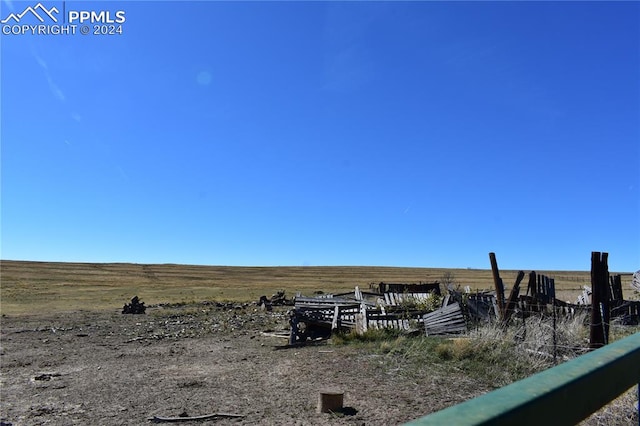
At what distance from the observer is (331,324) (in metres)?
15.6

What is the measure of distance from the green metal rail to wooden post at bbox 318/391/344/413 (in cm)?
605

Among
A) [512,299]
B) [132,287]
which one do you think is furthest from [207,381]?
[132,287]

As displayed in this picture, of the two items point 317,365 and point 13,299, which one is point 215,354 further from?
point 13,299

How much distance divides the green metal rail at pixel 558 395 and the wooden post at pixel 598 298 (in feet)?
24.7

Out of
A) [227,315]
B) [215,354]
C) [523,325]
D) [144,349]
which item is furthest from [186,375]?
[227,315]

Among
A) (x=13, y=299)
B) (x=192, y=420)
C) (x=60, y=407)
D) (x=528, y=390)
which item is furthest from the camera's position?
(x=13, y=299)

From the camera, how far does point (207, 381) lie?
33.2ft

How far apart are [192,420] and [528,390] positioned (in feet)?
23.6

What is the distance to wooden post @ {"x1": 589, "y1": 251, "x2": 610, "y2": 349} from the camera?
8406 millimetres

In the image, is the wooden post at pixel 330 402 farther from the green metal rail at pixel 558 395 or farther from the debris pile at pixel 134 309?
the debris pile at pixel 134 309

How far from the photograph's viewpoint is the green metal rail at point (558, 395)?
1031 millimetres

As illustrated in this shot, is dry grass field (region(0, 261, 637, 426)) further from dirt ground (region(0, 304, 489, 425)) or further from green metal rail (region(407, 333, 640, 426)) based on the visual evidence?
green metal rail (region(407, 333, 640, 426))

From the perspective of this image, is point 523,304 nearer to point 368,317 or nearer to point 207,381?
point 368,317

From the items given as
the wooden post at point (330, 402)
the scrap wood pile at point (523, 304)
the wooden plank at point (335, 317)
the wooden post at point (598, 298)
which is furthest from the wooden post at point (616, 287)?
the wooden post at point (330, 402)
